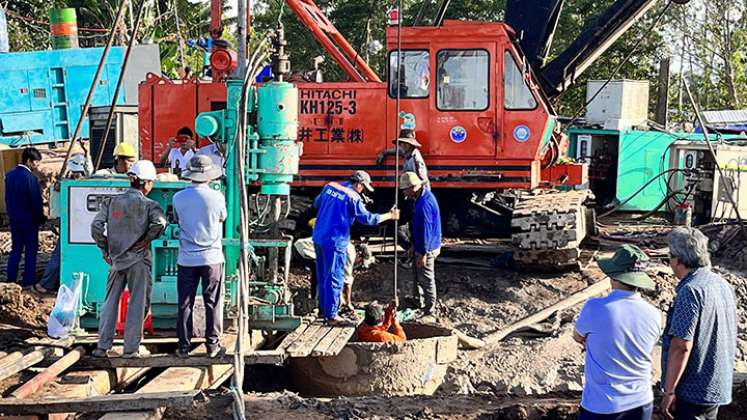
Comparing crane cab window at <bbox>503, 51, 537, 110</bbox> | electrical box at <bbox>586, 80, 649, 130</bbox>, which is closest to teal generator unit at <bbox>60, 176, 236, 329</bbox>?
crane cab window at <bbox>503, 51, 537, 110</bbox>

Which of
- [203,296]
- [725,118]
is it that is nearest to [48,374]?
[203,296]

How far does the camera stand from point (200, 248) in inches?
329

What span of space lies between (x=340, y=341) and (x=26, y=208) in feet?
16.3

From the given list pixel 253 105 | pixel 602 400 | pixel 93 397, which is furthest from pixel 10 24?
pixel 602 400

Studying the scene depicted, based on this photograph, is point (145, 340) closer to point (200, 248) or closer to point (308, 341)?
point (200, 248)

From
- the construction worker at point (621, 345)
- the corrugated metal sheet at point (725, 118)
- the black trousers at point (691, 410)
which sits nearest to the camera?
the construction worker at point (621, 345)

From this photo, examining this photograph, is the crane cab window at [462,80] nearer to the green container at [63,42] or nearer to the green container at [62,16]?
the green container at [63,42]

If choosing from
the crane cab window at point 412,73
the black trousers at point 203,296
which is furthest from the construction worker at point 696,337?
the crane cab window at point 412,73

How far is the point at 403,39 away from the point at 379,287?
3356 millimetres

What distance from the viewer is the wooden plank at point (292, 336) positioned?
29.3 ft

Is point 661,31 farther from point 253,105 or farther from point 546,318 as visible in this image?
point 253,105

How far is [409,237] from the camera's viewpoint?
13.1 metres

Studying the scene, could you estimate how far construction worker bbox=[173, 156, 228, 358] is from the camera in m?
8.35

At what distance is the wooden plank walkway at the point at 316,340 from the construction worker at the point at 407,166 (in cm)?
267
